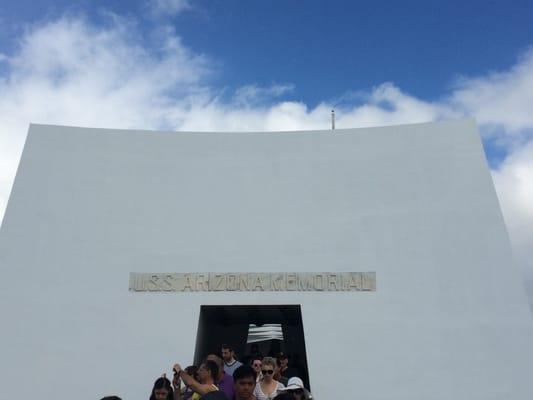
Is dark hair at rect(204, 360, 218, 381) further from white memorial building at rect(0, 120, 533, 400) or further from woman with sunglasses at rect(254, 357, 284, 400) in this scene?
white memorial building at rect(0, 120, 533, 400)

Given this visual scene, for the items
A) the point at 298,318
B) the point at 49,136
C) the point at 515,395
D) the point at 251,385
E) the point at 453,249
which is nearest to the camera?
the point at 251,385

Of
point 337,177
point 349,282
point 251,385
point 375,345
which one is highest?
point 337,177

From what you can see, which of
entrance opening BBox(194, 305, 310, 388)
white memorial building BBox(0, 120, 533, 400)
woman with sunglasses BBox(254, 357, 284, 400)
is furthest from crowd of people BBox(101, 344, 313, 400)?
entrance opening BBox(194, 305, 310, 388)

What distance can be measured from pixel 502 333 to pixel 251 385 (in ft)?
17.1

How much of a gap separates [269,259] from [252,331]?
26.2 ft

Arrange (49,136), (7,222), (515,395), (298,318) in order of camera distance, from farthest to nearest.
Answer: (298,318), (49,136), (7,222), (515,395)

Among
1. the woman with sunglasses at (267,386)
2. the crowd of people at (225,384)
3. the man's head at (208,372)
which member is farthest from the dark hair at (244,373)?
the woman with sunglasses at (267,386)

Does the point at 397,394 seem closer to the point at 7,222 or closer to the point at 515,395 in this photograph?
the point at 515,395

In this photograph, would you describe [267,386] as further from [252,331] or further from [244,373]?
[252,331]

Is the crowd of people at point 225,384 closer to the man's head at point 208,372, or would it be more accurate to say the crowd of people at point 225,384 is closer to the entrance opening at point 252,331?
the man's head at point 208,372

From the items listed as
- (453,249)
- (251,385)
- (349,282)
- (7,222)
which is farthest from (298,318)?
(251,385)

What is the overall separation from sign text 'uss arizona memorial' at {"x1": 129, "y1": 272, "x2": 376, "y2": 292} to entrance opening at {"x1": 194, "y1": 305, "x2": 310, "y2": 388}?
45 centimetres

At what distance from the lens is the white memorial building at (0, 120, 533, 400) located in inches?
291

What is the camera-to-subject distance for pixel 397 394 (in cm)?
723
